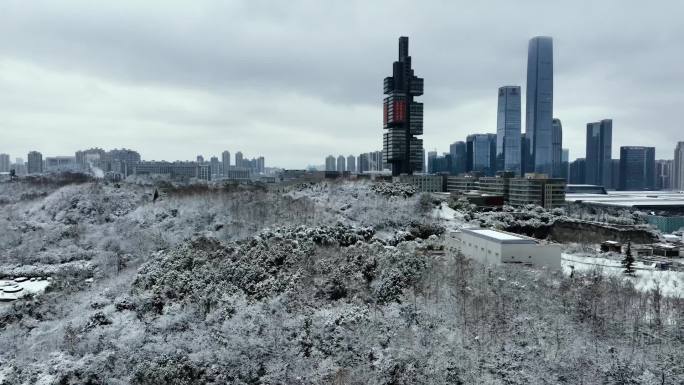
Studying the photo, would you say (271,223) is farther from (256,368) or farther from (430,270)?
(256,368)

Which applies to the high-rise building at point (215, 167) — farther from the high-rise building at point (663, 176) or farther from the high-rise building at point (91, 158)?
the high-rise building at point (663, 176)

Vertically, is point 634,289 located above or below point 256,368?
above

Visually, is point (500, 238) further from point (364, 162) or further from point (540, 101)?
point (364, 162)

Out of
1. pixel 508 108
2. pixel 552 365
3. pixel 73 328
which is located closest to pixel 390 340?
pixel 552 365

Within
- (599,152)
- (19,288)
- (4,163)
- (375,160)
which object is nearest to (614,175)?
(599,152)

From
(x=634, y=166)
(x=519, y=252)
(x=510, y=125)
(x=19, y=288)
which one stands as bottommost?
(x=19, y=288)
